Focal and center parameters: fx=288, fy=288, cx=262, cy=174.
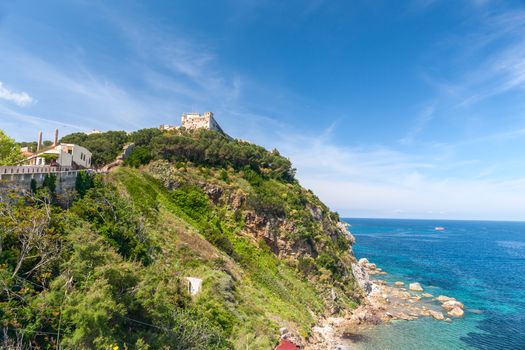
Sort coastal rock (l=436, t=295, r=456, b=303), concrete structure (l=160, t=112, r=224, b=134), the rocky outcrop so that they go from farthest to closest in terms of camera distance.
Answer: concrete structure (l=160, t=112, r=224, b=134), the rocky outcrop, coastal rock (l=436, t=295, r=456, b=303)

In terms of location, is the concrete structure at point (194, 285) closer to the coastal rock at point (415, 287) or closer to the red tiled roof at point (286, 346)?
the red tiled roof at point (286, 346)

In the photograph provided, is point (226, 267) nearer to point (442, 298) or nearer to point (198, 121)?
point (442, 298)

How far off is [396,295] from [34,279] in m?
51.8

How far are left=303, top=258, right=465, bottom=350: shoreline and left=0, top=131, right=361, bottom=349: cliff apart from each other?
157 centimetres

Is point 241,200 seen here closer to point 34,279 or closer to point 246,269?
point 246,269

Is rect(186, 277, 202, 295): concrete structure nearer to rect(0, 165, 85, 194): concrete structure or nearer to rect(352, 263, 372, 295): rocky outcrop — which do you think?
rect(0, 165, 85, 194): concrete structure

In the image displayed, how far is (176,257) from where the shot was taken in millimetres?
26219

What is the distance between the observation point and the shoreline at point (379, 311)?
101ft

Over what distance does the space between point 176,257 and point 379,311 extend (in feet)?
101

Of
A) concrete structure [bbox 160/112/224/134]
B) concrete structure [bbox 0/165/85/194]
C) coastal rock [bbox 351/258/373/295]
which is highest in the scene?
concrete structure [bbox 160/112/224/134]

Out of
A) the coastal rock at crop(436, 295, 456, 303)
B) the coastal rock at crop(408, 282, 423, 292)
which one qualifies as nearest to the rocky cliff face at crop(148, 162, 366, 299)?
the coastal rock at crop(436, 295, 456, 303)

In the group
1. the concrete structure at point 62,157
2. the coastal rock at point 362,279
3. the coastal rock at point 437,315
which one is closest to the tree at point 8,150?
the concrete structure at point 62,157

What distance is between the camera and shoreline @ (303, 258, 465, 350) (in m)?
30.8

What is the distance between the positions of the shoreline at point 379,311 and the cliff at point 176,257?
5.15 ft
